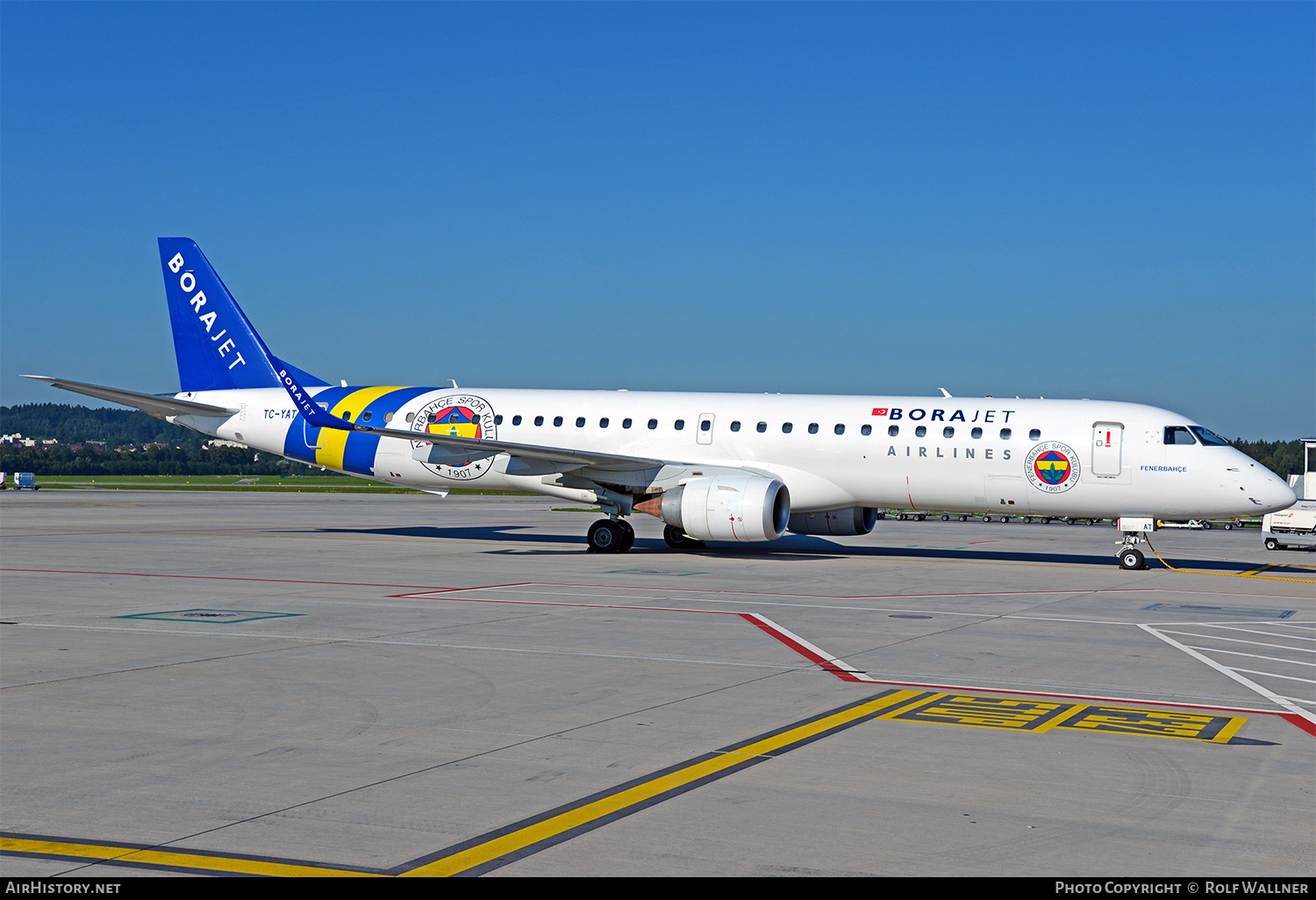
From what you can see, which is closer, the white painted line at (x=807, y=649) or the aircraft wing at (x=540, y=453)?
the white painted line at (x=807, y=649)

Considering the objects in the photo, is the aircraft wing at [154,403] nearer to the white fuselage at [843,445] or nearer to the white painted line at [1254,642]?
the white fuselage at [843,445]

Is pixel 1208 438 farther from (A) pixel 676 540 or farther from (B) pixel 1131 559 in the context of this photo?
(A) pixel 676 540

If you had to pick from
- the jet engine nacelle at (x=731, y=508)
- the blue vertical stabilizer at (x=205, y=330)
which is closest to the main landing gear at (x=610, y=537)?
the jet engine nacelle at (x=731, y=508)

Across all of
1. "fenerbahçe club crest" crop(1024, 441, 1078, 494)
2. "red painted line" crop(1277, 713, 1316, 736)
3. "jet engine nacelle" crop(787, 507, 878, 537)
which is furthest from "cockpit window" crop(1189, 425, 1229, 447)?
"red painted line" crop(1277, 713, 1316, 736)

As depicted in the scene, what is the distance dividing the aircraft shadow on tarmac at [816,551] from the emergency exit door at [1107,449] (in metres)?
3.21

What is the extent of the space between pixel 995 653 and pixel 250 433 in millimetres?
24933

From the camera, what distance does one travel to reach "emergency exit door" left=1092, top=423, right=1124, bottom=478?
26141 mm

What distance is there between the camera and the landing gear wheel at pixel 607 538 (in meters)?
29.4

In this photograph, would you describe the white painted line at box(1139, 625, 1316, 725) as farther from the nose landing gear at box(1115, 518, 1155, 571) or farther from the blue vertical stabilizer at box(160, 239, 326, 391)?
the blue vertical stabilizer at box(160, 239, 326, 391)

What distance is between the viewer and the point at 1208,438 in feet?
85.3

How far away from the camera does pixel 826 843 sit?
683 cm

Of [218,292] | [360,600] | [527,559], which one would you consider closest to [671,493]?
[527,559]

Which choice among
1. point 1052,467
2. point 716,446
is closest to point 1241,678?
point 1052,467

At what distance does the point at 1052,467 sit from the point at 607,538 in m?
10.7
